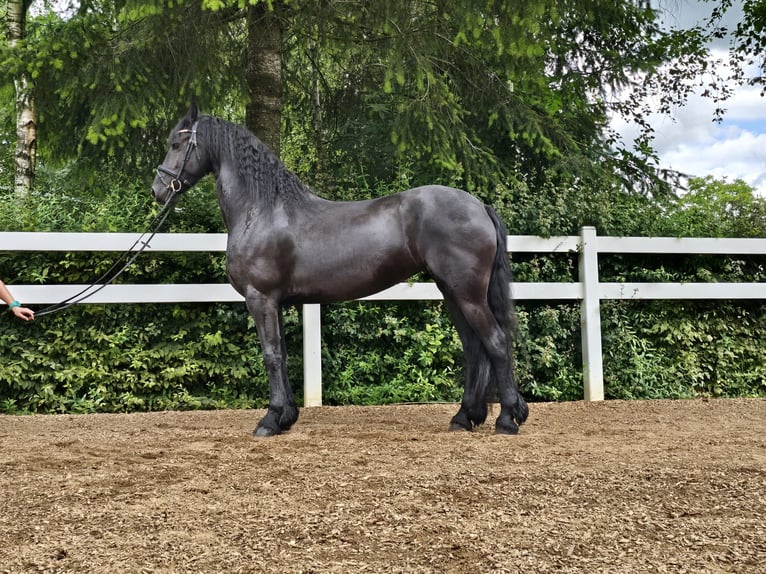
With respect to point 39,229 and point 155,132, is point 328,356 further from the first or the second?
point 155,132

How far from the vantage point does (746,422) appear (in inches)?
203

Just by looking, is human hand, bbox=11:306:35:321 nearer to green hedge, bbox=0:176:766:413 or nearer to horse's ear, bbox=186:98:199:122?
horse's ear, bbox=186:98:199:122

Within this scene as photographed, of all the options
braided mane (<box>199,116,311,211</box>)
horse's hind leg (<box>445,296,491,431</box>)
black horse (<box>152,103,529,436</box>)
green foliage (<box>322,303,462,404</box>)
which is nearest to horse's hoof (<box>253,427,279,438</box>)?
black horse (<box>152,103,529,436</box>)

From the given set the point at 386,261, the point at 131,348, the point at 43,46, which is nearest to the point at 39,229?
the point at 131,348

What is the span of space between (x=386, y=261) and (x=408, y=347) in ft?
6.39

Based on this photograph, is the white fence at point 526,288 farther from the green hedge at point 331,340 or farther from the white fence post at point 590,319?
the green hedge at point 331,340

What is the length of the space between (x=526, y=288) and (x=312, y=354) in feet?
6.53

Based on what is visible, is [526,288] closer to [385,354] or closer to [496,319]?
[385,354]

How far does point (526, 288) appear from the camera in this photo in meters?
Answer: 6.50

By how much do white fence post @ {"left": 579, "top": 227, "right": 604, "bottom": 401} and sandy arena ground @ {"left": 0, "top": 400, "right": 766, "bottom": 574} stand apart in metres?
2.04

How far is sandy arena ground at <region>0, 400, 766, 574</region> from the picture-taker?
7.33 feet

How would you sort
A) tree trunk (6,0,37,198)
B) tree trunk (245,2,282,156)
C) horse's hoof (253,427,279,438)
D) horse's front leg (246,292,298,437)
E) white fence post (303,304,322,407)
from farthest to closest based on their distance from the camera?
tree trunk (6,0,37,198)
tree trunk (245,2,282,156)
white fence post (303,304,322,407)
horse's front leg (246,292,298,437)
horse's hoof (253,427,279,438)

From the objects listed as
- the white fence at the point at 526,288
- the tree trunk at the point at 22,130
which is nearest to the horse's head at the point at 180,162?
the white fence at the point at 526,288

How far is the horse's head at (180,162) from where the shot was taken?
4828 millimetres
